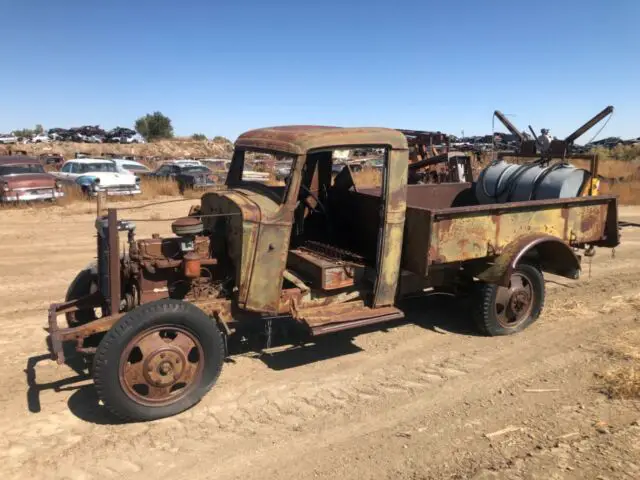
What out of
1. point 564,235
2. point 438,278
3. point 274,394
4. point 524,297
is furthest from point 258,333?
point 564,235

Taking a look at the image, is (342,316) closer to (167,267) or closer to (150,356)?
(167,267)

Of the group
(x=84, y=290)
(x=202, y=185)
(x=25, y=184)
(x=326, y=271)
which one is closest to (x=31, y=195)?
(x=25, y=184)

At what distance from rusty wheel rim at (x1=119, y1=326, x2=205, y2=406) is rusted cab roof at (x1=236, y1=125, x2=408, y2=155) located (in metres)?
1.78

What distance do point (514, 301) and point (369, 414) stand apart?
241 centimetres

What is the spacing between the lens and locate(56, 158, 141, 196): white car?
16719 mm

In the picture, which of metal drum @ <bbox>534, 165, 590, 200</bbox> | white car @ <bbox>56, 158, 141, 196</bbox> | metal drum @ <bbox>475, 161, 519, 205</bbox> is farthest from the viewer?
white car @ <bbox>56, 158, 141, 196</bbox>

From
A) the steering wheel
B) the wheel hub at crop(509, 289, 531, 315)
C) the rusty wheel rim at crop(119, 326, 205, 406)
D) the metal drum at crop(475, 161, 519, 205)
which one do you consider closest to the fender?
the wheel hub at crop(509, 289, 531, 315)

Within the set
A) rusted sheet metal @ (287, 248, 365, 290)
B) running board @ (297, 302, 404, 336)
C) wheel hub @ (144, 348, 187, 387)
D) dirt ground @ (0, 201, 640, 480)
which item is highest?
rusted sheet metal @ (287, 248, 365, 290)

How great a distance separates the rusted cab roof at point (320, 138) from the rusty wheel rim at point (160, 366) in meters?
1.78

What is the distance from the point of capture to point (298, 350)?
16.6ft

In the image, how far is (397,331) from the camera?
18.4 ft

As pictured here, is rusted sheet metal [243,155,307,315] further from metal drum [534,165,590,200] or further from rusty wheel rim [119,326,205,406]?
metal drum [534,165,590,200]

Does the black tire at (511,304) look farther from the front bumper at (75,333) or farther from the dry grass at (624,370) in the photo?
the front bumper at (75,333)

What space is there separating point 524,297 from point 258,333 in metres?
2.82
